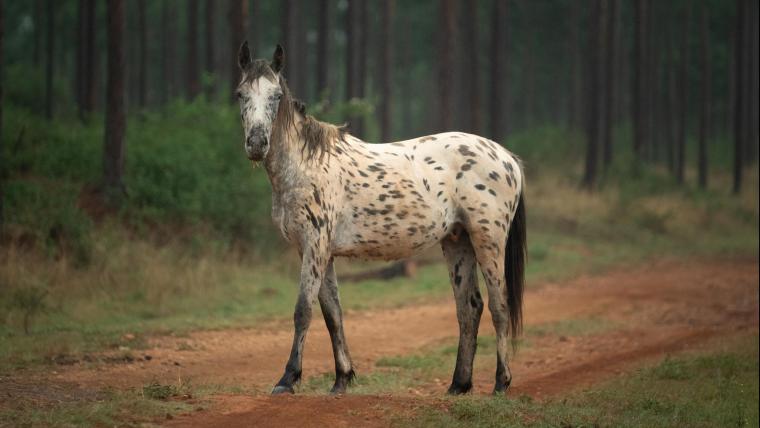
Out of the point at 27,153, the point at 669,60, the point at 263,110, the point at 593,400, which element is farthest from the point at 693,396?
the point at 669,60

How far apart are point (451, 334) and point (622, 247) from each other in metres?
12.0

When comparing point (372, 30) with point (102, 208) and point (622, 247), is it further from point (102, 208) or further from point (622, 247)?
point (102, 208)

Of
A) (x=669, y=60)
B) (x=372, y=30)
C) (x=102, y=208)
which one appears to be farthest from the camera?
(x=372, y=30)

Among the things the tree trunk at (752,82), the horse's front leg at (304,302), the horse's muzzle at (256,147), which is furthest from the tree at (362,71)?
the horse's muzzle at (256,147)

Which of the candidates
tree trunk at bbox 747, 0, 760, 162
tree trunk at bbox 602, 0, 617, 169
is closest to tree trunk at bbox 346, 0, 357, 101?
Result: tree trunk at bbox 602, 0, 617, 169

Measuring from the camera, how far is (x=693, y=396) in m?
10.1

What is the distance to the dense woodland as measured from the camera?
906 inches

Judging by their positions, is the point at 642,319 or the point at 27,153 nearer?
the point at 642,319

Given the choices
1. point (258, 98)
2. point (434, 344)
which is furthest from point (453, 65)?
point (258, 98)

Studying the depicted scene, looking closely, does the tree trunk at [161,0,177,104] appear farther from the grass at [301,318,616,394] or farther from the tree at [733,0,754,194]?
the grass at [301,318,616,394]

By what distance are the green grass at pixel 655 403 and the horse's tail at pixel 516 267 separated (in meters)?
0.91

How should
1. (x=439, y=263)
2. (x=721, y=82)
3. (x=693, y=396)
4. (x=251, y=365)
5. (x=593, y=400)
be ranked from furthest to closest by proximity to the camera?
1. (x=721, y=82)
2. (x=439, y=263)
3. (x=251, y=365)
4. (x=693, y=396)
5. (x=593, y=400)

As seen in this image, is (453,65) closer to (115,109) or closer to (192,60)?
(115,109)

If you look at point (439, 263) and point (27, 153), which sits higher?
point (27, 153)
